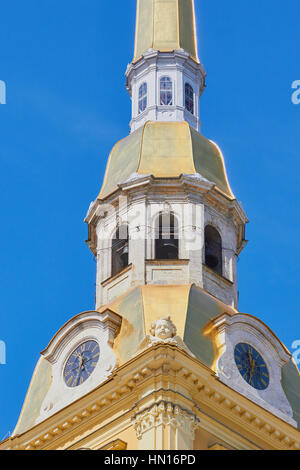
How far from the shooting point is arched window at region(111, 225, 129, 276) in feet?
203

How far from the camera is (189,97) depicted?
69062mm

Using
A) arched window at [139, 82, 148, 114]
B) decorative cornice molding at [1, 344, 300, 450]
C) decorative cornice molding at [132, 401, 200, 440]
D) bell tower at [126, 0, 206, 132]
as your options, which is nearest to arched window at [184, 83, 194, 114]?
bell tower at [126, 0, 206, 132]

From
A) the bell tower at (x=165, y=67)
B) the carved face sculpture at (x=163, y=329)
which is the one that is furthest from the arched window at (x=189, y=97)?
the carved face sculpture at (x=163, y=329)

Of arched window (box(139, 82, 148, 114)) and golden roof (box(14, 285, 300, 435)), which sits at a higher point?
arched window (box(139, 82, 148, 114))

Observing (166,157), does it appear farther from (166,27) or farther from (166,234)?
(166,27)

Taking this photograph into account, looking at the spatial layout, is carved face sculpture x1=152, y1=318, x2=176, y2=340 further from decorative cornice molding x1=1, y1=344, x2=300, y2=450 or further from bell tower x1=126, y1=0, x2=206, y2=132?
bell tower x1=126, y1=0, x2=206, y2=132

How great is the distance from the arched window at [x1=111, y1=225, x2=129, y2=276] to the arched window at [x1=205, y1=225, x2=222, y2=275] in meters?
3.34

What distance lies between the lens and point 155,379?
173ft

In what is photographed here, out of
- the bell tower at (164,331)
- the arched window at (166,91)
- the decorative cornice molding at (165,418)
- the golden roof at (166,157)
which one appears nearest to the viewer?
the decorative cornice molding at (165,418)

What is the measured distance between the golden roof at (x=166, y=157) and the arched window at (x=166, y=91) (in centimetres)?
267

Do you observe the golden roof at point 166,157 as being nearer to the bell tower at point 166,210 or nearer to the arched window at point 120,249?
the bell tower at point 166,210

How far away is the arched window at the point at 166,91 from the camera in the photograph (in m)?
67.9
